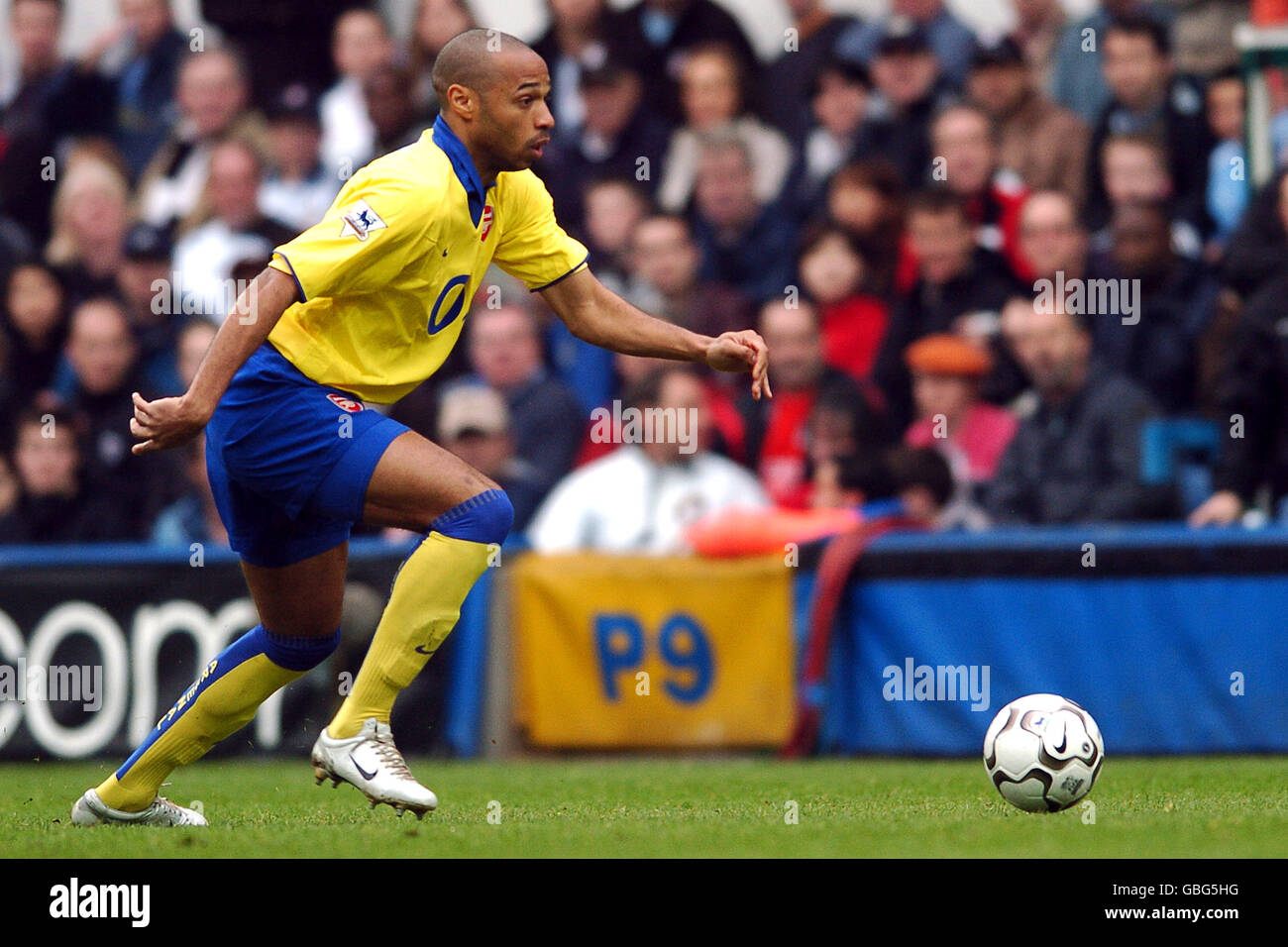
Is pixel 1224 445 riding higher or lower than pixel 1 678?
higher

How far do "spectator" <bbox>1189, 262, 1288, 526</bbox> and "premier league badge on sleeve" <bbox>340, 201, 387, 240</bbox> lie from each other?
5.22m

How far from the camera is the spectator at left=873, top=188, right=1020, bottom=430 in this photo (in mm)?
11016

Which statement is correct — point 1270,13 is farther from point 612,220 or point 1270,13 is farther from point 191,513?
point 191,513

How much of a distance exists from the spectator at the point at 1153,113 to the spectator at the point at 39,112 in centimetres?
717

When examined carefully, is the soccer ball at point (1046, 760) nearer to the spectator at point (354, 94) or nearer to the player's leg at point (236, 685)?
the player's leg at point (236, 685)

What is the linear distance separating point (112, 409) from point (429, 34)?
10.3ft

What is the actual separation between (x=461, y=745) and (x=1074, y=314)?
3.93 metres

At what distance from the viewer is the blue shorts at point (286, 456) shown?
5.86m

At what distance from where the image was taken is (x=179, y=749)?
6469mm

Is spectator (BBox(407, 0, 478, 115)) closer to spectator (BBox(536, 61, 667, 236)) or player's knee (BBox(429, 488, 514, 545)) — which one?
spectator (BBox(536, 61, 667, 236))

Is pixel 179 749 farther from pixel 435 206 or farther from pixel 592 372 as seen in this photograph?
pixel 592 372

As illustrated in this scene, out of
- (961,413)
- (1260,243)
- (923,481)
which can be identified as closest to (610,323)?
(923,481)

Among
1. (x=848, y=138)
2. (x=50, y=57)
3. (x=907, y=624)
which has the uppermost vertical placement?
(x=50, y=57)

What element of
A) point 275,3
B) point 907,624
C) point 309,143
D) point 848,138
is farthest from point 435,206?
point 275,3
